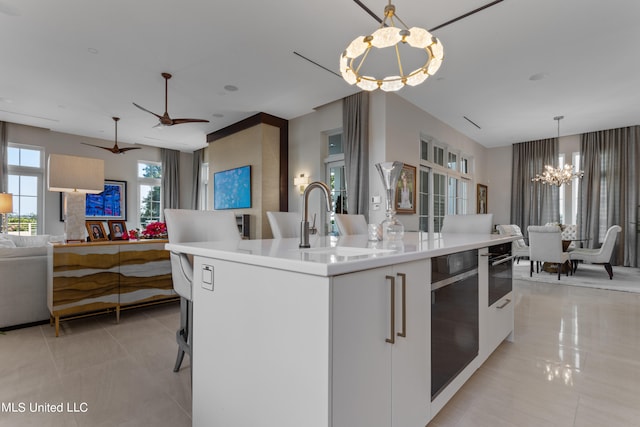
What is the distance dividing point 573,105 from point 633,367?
495 centimetres

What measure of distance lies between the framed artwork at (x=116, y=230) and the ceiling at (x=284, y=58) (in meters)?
2.03

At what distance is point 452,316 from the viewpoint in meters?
1.51

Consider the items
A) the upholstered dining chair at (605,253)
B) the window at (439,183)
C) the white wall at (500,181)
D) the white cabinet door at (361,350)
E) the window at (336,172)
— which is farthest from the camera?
the white wall at (500,181)

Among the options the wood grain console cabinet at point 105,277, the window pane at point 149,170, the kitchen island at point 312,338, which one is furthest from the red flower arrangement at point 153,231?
the window pane at point 149,170

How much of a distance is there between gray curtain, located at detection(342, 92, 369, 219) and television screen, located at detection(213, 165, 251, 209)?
206cm

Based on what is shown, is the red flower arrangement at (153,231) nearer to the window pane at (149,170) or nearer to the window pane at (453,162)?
the window pane at (453,162)

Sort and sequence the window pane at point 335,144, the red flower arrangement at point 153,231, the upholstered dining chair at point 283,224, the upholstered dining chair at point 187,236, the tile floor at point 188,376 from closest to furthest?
1. the tile floor at point 188,376
2. the upholstered dining chair at point 187,236
3. the upholstered dining chair at point 283,224
4. the red flower arrangement at point 153,231
5. the window pane at point 335,144

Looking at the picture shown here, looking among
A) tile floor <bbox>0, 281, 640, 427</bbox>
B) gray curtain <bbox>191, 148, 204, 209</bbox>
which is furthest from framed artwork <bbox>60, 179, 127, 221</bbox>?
tile floor <bbox>0, 281, 640, 427</bbox>

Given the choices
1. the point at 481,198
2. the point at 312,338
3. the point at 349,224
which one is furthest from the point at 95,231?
the point at 481,198

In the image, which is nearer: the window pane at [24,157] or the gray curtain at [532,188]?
the window pane at [24,157]

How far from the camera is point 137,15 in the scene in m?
3.04

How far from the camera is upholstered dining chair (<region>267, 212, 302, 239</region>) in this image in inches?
101

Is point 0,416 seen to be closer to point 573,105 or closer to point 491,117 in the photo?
point 491,117

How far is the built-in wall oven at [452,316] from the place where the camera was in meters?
1.36
